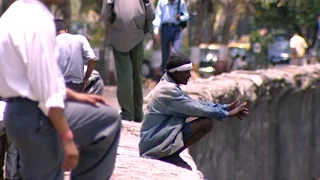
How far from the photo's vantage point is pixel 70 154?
444 cm

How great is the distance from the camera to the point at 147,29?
9812 millimetres

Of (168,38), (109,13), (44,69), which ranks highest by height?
(44,69)

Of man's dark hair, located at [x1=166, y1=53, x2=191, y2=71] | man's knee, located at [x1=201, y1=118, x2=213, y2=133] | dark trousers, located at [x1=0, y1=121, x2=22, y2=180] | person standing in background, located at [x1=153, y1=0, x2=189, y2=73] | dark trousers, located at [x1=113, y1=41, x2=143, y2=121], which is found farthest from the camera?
person standing in background, located at [x1=153, y1=0, x2=189, y2=73]

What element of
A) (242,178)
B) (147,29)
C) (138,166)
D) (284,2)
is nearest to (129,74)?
(147,29)

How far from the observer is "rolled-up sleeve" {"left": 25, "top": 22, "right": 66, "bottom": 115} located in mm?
4348

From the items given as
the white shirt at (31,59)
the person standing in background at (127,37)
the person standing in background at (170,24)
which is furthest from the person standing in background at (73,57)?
the person standing in background at (170,24)

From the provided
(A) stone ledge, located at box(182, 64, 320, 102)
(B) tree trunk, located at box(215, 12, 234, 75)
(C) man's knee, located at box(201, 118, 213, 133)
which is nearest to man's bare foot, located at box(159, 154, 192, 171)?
(C) man's knee, located at box(201, 118, 213, 133)

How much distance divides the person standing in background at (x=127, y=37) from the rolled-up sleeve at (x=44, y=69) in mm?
5130

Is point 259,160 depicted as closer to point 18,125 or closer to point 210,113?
point 210,113

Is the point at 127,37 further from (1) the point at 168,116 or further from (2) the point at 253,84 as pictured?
(2) the point at 253,84

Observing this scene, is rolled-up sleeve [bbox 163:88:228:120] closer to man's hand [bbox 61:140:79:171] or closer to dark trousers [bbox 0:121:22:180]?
dark trousers [bbox 0:121:22:180]

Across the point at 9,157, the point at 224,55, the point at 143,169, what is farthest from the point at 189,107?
the point at 224,55

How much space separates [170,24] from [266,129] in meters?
2.42

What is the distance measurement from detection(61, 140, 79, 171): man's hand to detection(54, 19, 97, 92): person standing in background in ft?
12.7
